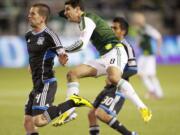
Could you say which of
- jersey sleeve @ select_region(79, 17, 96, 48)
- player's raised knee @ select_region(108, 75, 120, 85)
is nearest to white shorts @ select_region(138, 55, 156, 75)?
player's raised knee @ select_region(108, 75, 120, 85)

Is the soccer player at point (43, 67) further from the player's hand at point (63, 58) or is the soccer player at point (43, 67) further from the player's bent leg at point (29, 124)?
the player's bent leg at point (29, 124)

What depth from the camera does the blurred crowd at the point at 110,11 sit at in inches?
1121

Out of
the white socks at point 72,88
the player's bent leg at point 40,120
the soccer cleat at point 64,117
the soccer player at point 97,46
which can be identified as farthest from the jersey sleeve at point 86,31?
the player's bent leg at point 40,120

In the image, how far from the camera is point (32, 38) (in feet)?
34.5

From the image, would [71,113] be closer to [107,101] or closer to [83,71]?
[107,101]

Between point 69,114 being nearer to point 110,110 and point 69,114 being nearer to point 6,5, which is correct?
point 110,110

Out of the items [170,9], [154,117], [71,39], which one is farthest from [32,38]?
[170,9]

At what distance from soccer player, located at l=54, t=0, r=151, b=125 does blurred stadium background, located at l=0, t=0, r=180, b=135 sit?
1487 millimetres

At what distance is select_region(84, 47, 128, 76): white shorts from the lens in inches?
442

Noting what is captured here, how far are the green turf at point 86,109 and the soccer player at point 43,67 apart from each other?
2005mm

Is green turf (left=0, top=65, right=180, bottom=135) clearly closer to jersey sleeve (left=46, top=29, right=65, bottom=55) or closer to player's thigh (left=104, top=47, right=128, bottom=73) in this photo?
player's thigh (left=104, top=47, right=128, bottom=73)

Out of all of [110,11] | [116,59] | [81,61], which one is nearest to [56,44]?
[116,59]

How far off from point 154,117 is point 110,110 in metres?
3.86

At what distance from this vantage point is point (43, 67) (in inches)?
410
